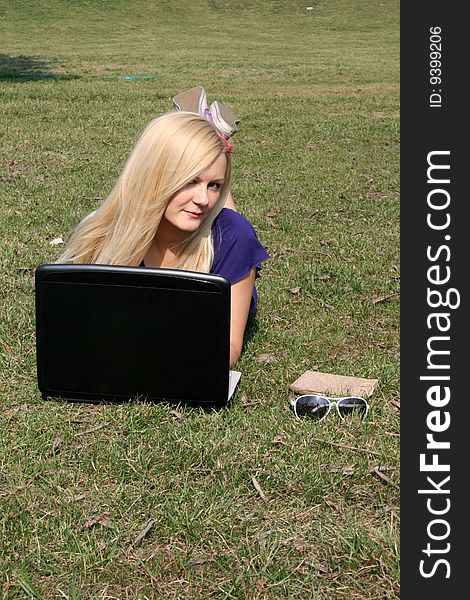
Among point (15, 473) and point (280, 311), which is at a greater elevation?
point (280, 311)

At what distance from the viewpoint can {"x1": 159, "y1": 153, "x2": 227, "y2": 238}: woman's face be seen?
3.57m

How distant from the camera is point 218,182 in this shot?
364 centimetres

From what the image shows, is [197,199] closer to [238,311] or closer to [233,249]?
[233,249]

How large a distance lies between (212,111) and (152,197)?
28.8 inches

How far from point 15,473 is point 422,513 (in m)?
1.41

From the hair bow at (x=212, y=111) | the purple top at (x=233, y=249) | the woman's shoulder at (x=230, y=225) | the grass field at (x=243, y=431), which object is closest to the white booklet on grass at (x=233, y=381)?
the grass field at (x=243, y=431)

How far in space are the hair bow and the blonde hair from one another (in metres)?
0.30

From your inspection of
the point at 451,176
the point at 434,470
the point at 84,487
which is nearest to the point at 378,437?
the point at 434,470

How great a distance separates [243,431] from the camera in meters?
3.27

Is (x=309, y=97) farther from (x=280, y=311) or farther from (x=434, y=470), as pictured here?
(x=434, y=470)

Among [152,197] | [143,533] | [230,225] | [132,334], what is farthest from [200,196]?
[143,533]

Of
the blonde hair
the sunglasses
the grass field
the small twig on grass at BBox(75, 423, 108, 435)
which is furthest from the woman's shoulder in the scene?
the small twig on grass at BBox(75, 423, 108, 435)

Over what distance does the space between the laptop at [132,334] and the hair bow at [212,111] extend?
3.00 ft

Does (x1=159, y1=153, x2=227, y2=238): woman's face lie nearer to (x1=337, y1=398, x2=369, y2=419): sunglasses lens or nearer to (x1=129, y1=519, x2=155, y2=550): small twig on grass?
(x1=337, y1=398, x2=369, y2=419): sunglasses lens
